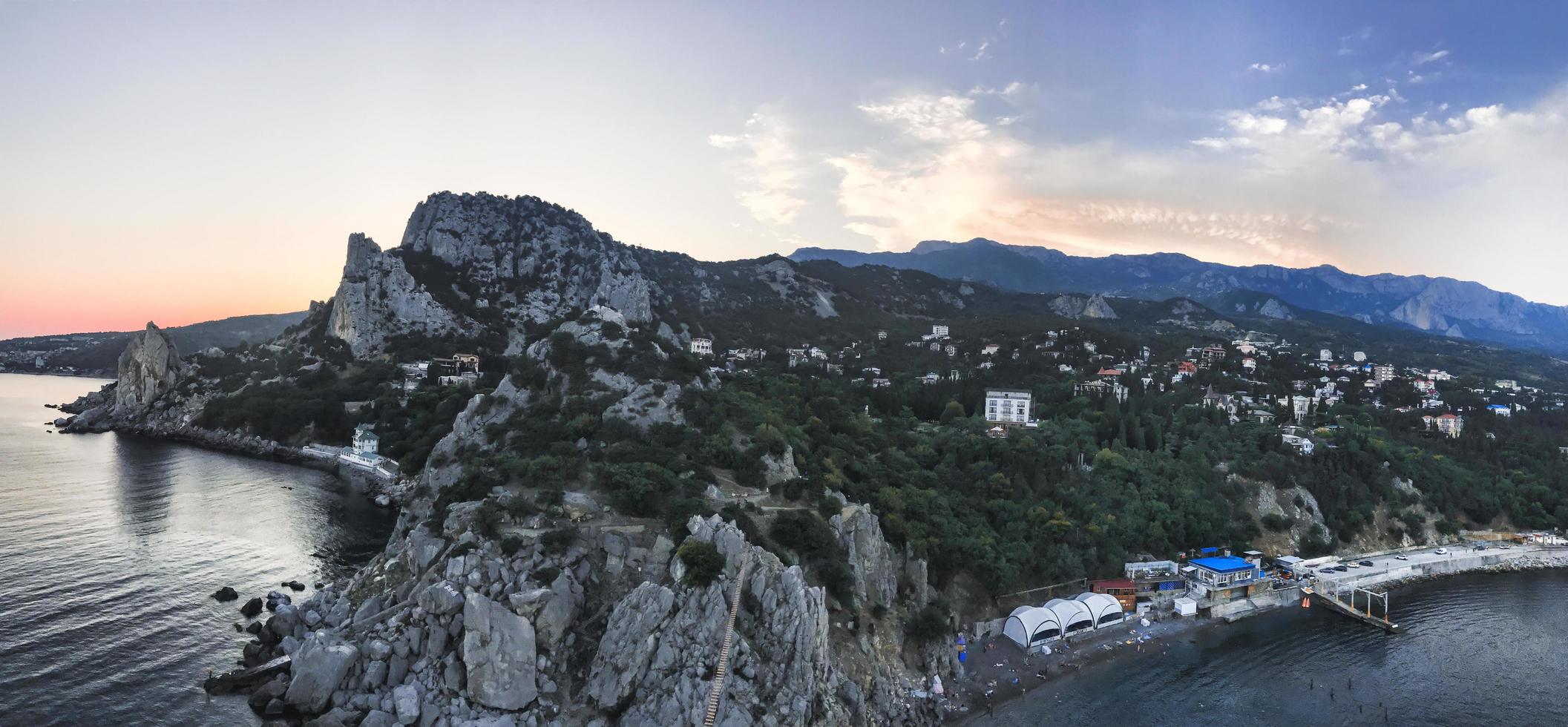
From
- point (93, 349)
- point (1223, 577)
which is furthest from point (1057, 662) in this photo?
point (93, 349)

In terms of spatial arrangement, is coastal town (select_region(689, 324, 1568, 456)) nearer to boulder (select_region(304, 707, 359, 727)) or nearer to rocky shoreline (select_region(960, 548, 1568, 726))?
rocky shoreline (select_region(960, 548, 1568, 726))

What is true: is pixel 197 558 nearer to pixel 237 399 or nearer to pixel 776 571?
pixel 776 571

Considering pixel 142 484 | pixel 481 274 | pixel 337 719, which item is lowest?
pixel 337 719

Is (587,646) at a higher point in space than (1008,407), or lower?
lower

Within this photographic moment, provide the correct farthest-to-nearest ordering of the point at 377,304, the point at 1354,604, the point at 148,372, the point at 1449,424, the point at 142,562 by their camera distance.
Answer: the point at 377,304
the point at 148,372
the point at 1449,424
the point at 1354,604
the point at 142,562

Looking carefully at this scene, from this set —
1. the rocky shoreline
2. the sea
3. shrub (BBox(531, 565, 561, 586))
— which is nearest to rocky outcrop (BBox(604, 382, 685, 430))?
shrub (BBox(531, 565, 561, 586))

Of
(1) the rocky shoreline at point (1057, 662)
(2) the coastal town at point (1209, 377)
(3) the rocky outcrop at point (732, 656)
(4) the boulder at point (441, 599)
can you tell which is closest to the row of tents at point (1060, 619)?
(1) the rocky shoreline at point (1057, 662)

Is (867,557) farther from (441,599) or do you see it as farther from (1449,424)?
(1449,424)
